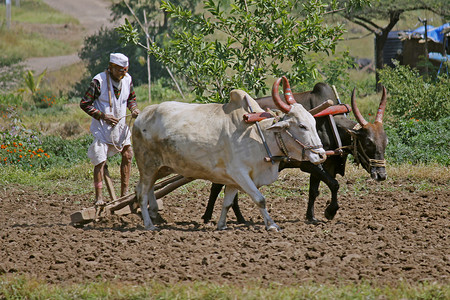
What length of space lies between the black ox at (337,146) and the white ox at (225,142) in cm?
65

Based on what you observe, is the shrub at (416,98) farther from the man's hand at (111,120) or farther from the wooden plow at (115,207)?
the man's hand at (111,120)

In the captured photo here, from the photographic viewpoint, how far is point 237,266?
5.41 metres

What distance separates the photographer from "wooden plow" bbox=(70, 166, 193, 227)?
23.3 ft

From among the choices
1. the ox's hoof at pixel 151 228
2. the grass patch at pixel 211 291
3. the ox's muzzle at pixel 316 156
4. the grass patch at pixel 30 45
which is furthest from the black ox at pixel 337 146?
the grass patch at pixel 30 45

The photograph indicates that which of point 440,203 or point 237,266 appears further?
point 440,203

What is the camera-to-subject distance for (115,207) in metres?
7.29

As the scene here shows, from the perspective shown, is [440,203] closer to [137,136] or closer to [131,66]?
[137,136]

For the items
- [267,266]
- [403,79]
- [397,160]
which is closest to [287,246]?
[267,266]

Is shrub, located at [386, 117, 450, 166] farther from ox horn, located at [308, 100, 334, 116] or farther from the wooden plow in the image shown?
the wooden plow

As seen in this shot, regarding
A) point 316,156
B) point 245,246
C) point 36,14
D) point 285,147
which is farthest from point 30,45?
point 245,246

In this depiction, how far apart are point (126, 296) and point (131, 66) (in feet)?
59.4

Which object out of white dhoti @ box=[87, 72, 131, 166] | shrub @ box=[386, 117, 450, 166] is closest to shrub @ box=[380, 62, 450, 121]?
shrub @ box=[386, 117, 450, 166]

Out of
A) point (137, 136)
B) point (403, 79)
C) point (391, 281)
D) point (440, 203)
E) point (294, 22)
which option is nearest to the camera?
point (391, 281)

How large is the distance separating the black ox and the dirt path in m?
25.0
